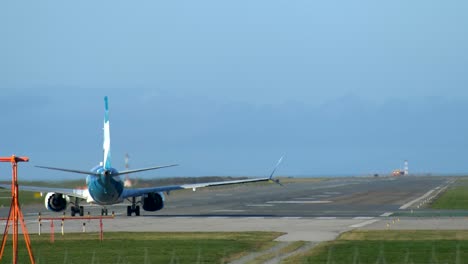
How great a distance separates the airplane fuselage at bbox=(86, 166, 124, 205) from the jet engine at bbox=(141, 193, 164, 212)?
414cm

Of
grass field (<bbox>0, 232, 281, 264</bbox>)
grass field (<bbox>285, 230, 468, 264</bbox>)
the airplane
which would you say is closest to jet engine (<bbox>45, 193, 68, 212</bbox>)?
the airplane

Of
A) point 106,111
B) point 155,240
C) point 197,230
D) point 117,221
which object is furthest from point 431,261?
point 106,111

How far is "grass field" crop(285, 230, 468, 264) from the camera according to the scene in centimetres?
3212

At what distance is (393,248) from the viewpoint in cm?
3603

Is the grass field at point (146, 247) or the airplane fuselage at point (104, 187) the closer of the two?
the grass field at point (146, 247)

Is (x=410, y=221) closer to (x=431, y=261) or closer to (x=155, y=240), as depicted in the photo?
(x=155, y=240)

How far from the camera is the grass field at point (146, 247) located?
109 ft

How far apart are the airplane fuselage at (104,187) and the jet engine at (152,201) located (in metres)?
4.14

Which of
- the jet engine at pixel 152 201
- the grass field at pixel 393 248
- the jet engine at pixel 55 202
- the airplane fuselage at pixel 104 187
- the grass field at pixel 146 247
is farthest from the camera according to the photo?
the jet engine at pixel 152 201

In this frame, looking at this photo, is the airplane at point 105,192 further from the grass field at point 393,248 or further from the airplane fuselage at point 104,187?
the grass field at point 393,248

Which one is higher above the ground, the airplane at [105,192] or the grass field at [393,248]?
the airplane at [105,192]

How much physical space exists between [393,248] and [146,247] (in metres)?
9.76

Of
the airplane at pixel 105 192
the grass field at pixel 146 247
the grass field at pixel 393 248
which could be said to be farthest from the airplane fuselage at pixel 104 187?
the grass field at pixel 393 248

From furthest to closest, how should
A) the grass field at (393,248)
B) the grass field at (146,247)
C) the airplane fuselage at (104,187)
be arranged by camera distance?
1. the airplane fuselage at (104,187)
2. the grass field at (146,247)
3. the grass field at (393,248)
